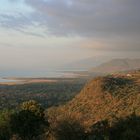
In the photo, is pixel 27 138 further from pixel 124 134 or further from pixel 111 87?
pixel 111 87

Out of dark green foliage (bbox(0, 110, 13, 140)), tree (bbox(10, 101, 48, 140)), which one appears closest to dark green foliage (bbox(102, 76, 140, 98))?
tree (bbox(10, 101, 48, 140))

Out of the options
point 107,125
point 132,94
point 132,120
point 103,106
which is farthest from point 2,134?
point 132,94

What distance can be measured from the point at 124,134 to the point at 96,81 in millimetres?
97713

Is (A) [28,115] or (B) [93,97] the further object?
(B) [93,97]

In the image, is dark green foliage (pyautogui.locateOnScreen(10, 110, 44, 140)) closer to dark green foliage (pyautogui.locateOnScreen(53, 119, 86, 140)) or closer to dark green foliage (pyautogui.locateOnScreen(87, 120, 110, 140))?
dark green foliage (pyautogui.locateOnScreen(53, 119, 86, 140))

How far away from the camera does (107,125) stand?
181ft

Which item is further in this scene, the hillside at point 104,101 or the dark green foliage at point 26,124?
the hillside at point 104,101

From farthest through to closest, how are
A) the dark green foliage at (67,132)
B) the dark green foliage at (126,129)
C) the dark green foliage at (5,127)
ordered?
1. the dark green foliage at (5,127)
2. the dark green foliage at (67,132)
3. the dark green foliage at (126,129)

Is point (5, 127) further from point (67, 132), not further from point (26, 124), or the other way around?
point (67, 132)

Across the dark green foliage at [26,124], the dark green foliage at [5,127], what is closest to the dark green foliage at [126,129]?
the dark green foliage at [26,124]

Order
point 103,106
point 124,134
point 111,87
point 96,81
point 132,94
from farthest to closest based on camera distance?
point 96,81 < point 111,87 < point 132,94 < point 103,106 < point 124,134

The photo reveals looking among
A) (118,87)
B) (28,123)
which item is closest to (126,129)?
(28,123)

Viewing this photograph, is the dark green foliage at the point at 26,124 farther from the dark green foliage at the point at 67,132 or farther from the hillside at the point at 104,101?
the hillside at the point at 104,101

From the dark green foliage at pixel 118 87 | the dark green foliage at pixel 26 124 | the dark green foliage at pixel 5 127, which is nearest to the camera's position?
the dark green foliage at pixel 5 127
